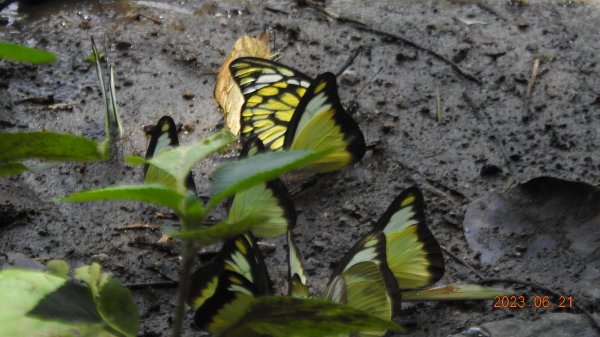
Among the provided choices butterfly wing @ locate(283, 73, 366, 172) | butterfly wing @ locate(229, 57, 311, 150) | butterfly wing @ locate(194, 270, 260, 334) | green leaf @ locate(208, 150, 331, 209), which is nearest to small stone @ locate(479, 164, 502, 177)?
butterfly wing @ locate(283, 73, 366, 172)

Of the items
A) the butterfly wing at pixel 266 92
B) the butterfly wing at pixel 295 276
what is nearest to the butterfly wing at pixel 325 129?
the butterfly wing at pixel 266 92

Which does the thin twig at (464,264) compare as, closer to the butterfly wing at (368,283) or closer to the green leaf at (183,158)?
the butterfly wing at (368,283)

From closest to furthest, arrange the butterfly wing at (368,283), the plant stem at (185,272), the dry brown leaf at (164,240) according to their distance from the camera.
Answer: the plant stem at (185,272) → the butterfly wing at (368,283) → the dry brown leaf at (164,240)

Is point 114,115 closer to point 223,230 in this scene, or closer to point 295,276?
point 295,276

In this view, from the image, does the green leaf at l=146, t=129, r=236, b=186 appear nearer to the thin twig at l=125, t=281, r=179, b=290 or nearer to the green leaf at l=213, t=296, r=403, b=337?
the green leaf at l=213, t=296, r=403, b=337

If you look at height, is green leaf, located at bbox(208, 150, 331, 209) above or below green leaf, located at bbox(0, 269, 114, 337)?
above

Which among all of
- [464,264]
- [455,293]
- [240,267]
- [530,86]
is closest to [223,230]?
[240,267]
